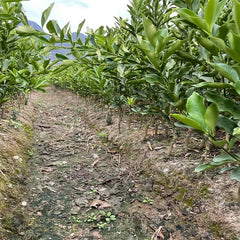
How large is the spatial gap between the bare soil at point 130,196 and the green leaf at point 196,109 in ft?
3.01

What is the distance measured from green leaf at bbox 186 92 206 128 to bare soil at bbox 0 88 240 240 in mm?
916

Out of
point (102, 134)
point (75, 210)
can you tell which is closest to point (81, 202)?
point (75, 210)

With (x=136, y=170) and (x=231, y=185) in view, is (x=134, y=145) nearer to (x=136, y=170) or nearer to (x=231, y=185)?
(x=136, y=170)

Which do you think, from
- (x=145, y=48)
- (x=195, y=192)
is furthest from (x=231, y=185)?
(x=145, y=48)

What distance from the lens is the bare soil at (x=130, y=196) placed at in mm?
1613

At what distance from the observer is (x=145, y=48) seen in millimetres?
Answer: 1290

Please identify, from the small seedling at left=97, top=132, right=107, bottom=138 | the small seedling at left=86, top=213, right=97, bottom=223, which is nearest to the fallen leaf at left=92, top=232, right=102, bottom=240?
the small seedling at left=86, top=213, right=97, bottom=223

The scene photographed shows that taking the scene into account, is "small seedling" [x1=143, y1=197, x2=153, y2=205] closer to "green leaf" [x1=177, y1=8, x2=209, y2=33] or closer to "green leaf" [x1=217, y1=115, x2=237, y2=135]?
"green leaf" [x1=217, y1=115, x2=237, y2=135]

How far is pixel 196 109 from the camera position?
915 millimetres

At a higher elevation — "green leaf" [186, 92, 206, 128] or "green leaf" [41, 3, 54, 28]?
"green leaf" [41, 3, 54, 28]

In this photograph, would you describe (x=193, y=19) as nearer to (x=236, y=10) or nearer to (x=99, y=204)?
(x=236, y=10)

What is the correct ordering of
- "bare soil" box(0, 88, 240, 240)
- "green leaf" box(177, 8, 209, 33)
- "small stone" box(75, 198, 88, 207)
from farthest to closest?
"small stone" box(75, 198, 88, 207)
"bare soil" box(0, 88, 240, 240)
"green leaf" box(177, 8, 209, 33)

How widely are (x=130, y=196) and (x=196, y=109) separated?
1544 millimetres

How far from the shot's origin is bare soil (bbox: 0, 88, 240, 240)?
1.61m
